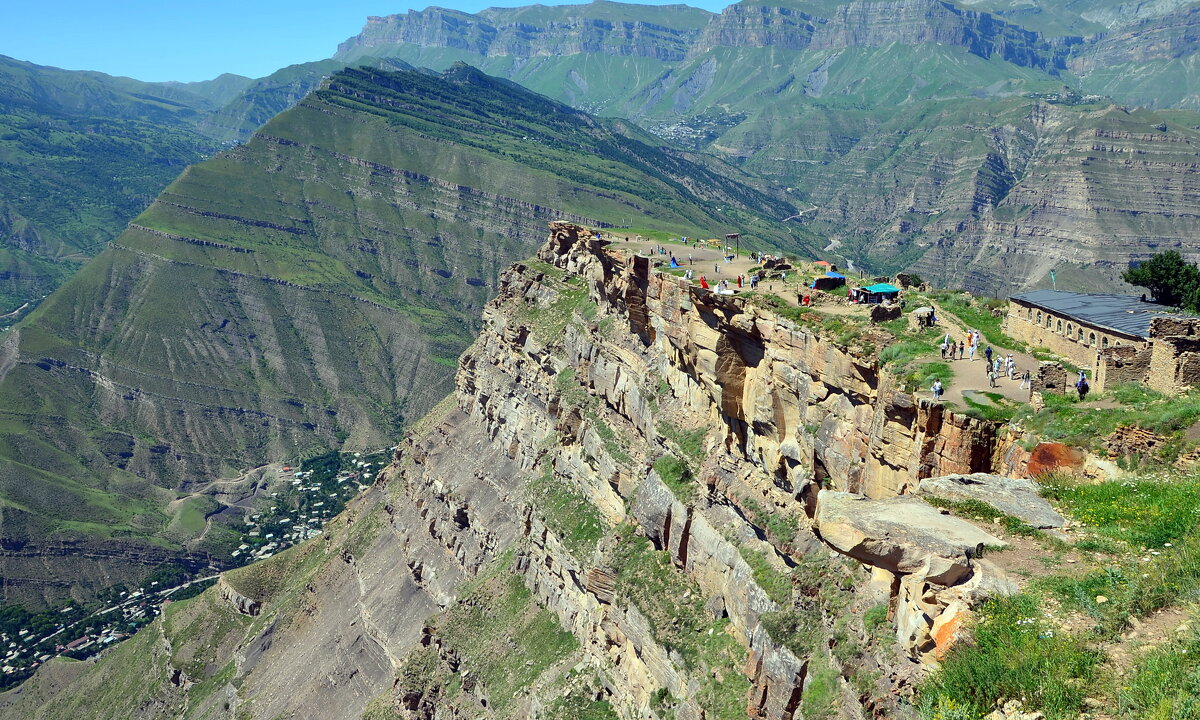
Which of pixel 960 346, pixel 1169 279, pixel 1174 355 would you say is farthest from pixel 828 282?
pixel 1174 355

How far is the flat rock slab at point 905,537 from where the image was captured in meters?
29.9

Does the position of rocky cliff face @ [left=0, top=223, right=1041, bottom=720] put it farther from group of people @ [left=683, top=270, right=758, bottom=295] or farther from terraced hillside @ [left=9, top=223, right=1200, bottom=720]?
group of people @ [left=683, top=270, right=758, bottom=295]

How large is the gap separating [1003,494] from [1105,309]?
2125 cm

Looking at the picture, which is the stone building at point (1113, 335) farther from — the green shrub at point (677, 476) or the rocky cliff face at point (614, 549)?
the green shrub at point (677, 476)

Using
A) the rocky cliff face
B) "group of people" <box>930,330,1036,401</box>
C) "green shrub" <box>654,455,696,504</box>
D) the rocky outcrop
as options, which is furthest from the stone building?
the rocky outcrop

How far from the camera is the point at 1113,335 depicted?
46438 mm

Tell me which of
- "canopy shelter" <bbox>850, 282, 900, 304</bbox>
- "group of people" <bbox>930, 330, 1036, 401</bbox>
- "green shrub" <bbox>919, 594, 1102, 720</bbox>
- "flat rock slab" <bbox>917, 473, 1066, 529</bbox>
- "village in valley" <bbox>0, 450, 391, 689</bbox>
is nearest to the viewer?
"green shrub" <bbox>919, 594, 1102, 720</bbox>

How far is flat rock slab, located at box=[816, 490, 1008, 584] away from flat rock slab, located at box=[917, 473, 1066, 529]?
6.46 feet

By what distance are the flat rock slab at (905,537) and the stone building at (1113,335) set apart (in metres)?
14.6

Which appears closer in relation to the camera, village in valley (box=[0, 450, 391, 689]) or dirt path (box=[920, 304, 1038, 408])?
dirt path (box=[920, 304, 1038, 408])

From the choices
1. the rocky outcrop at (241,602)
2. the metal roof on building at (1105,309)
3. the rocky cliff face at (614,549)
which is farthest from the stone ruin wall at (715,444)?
the rocky outcrop at (241,602)

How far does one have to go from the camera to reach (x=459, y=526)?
10088 centimetres

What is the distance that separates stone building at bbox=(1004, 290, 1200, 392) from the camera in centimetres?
4088

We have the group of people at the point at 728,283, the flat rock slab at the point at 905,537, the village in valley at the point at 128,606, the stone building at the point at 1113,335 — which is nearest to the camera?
the flat rock slab at the point at 905,537
